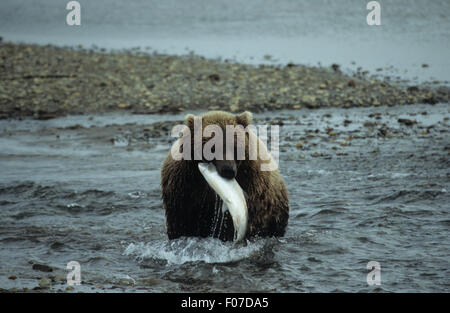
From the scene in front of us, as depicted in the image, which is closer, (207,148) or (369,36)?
(207,148)

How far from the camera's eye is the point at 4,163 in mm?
11836

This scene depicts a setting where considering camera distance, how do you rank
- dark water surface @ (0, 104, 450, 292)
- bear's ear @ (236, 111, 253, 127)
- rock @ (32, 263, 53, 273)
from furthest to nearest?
bear's ear @ (236, 111, 253, 127) < rock @ (32, 263, 53, 273) < dark water surface @ (0, 104, 450, 292)

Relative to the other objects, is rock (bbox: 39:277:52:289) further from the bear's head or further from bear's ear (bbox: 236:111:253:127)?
bear's ear (bbox: 236:111:253:127)

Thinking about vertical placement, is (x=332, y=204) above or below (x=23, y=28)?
below

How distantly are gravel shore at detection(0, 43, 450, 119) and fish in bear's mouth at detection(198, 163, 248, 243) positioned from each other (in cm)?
955

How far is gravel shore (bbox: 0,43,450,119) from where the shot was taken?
16.2m

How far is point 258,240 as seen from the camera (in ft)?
23.0

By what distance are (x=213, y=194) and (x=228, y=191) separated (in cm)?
76

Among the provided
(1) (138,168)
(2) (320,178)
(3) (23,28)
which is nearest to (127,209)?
(1) (138,168)

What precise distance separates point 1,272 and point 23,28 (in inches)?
1312

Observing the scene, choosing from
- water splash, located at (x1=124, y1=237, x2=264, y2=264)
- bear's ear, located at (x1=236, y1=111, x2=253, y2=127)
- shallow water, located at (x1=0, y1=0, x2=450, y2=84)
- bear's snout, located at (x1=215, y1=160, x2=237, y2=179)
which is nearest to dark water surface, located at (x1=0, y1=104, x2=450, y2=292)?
water splash, located at (x1=124, y1=237, x2=264, y2=264)

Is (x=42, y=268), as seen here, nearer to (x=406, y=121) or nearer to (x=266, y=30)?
(x=406, y=121)

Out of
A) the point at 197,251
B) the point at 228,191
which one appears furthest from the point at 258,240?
the point at 228,191
